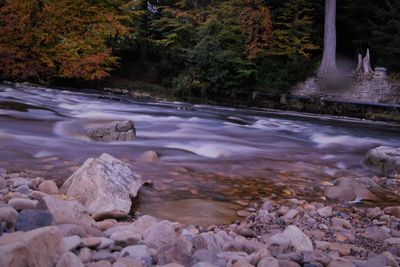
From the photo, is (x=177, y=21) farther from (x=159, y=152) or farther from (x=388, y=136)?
(x=159, y=152)

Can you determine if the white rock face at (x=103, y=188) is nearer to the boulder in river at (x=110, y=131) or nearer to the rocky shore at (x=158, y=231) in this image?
the rocky shore at (x=158, y=231)

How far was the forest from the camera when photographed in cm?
1934

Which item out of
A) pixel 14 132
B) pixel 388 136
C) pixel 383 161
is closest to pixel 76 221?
pixel 14 132

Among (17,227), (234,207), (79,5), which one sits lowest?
(234,207)

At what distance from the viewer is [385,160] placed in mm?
7324

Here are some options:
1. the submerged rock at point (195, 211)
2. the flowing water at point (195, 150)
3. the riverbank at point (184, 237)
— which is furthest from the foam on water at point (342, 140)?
the submerged rock at point (195, 211)

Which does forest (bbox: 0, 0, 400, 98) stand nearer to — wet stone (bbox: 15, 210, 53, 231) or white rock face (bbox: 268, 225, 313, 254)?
white rock face (bbox: 268, 225, 313, 254)

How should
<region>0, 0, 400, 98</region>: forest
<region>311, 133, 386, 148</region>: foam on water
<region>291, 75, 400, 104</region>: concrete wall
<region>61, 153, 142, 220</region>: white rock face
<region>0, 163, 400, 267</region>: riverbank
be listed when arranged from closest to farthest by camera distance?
<region>0, 163, 400, 267</region>: riverbank → <region>61, 153, 142, 220</region>: white rock face → <region>311, 133, 386, 148</region>: foam on water → <region>291, 75, 400, 104</region>: concrete wall → <region>0, 0, 400, 98</region>: forest

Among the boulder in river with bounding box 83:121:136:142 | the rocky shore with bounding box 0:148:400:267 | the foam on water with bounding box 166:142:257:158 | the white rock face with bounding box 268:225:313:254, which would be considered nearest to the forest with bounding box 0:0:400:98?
the foam on water with bounding box 166:142:257:158

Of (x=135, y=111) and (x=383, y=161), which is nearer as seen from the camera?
(x=383, y=161)

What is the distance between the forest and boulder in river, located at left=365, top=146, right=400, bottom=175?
11.7 metres

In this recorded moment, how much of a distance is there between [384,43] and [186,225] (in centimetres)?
1855

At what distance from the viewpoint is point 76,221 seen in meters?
3.43

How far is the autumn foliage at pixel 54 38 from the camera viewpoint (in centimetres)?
1911
